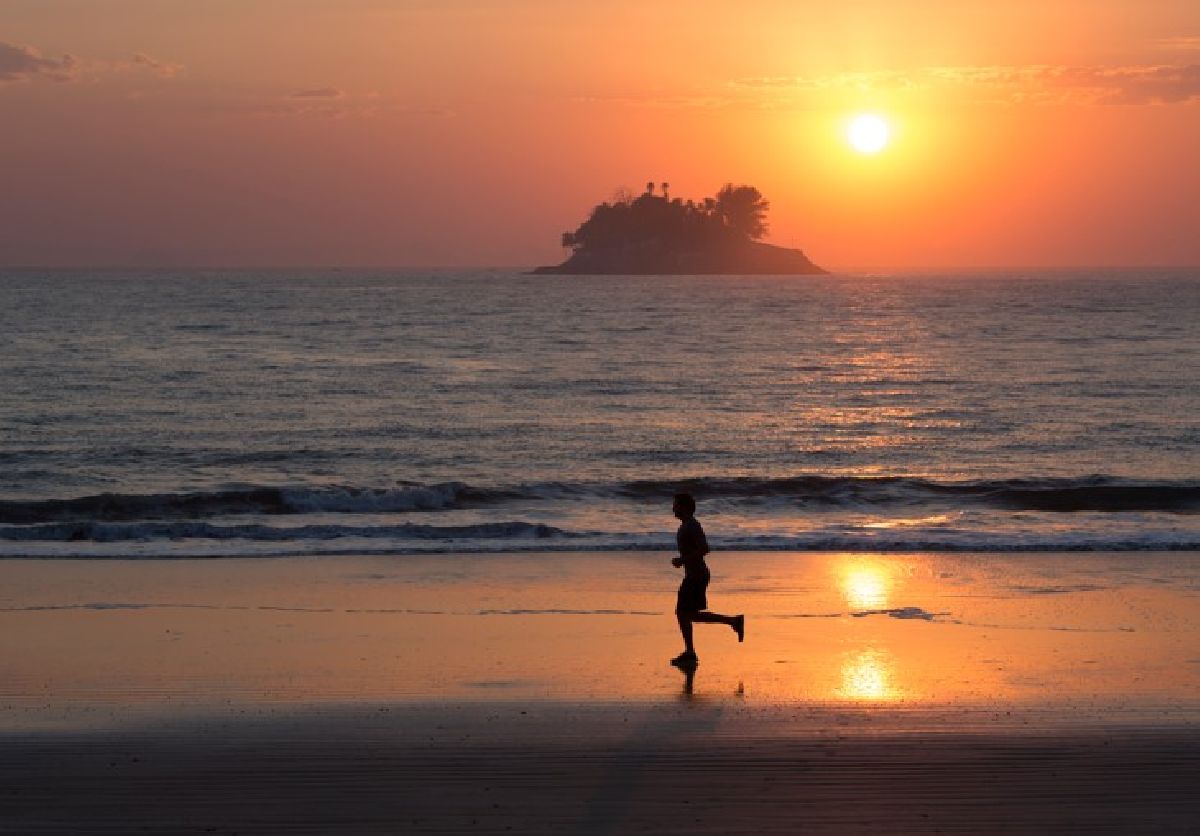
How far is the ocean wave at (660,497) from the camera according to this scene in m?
24.6

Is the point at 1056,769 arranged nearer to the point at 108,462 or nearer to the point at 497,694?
the point at 497,694

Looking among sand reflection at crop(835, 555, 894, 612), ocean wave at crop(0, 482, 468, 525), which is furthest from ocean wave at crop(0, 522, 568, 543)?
sand reflection at crop(835, 555, 894, 612)

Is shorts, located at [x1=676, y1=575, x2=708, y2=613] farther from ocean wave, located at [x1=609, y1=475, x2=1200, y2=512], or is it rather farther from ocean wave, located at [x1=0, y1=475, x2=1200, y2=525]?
ocean wave, located at [x1=609, y1=475, x2=1200, y2=512]

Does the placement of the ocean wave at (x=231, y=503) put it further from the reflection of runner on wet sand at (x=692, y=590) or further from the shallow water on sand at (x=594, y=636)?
the reflection of runner on wet sand at (x=692, y=590)

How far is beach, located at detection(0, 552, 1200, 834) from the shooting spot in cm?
806

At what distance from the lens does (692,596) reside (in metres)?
11.7

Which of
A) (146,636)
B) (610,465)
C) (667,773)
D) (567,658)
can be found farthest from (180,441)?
(667,773)

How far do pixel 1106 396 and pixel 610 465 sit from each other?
2031 cm

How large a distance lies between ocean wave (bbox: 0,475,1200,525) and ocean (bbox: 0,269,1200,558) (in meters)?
0.07

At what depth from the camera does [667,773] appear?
28.3 feet

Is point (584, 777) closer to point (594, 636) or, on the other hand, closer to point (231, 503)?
point (594, 636)

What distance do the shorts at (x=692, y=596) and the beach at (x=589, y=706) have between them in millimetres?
475

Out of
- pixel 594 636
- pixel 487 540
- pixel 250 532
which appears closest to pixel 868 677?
pixel 594 636

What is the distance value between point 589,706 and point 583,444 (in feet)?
71.9
